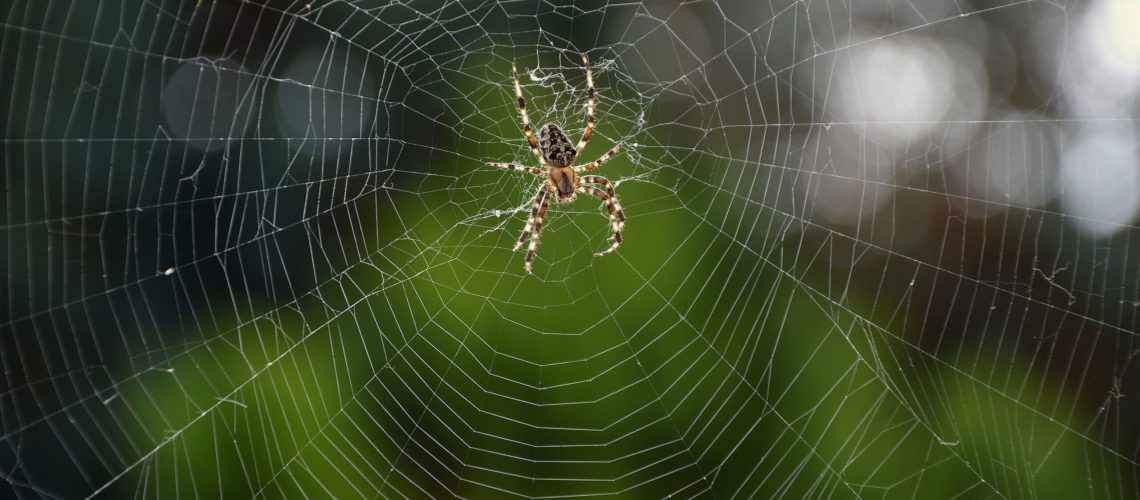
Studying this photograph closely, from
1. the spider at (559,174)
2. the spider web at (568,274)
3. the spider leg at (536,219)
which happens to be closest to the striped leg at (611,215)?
the spider at (559,174)

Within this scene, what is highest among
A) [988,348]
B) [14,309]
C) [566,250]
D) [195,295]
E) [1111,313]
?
[1111,313]

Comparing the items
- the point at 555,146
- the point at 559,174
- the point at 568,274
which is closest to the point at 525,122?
the point at 555,146

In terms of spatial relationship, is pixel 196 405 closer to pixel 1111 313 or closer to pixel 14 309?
pixel 14 309

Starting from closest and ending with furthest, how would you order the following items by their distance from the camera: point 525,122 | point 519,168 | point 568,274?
point 568,274, point 525,122, point 519,168

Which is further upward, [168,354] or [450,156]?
[450,156]

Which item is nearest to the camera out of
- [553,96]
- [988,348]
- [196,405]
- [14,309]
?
[196,405]

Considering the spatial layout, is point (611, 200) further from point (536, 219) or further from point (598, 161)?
point (536, 219)

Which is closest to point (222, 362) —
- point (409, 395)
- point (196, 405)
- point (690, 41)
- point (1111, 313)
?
point (196, 405)

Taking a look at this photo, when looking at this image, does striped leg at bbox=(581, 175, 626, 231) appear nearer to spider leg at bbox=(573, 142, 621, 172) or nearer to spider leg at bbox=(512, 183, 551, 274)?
spider leg at bbox=(573, 142, 621, 172)
